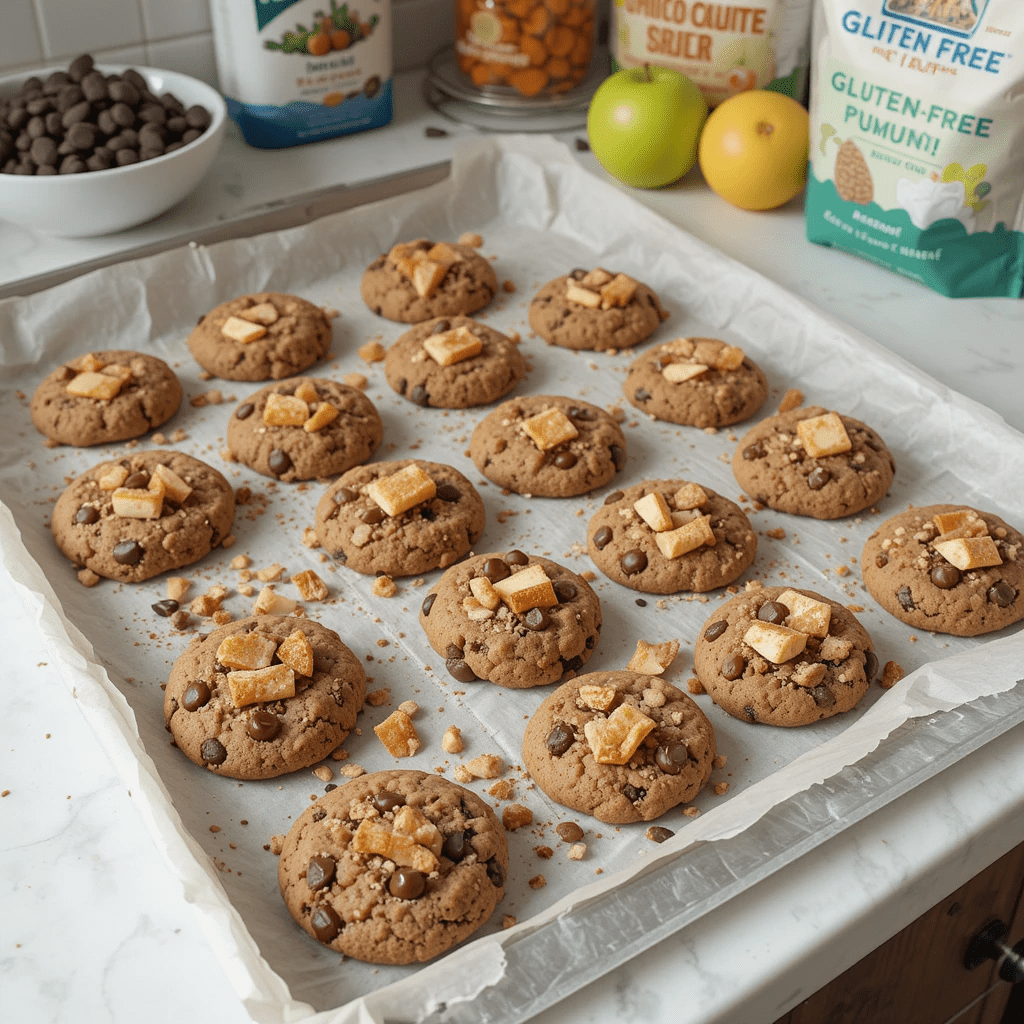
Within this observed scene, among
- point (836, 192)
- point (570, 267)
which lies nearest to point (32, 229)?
point (570, 267)

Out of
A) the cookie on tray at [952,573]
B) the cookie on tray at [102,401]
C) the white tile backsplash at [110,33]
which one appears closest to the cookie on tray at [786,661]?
the cookie on tray at [952,573]

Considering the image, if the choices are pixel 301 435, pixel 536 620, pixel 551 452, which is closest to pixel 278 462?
pixel 301 435

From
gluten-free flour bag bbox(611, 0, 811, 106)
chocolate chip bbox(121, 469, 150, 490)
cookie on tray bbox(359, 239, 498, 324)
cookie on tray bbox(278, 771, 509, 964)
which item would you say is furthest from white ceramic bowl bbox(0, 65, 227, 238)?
cookie on tray bbox(278, 771, 509, 964)

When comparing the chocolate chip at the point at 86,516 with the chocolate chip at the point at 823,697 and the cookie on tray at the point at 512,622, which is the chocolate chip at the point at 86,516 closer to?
the cookie on tray at the point at 512,622

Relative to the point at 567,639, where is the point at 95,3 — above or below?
above

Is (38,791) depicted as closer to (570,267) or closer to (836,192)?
(570,267)

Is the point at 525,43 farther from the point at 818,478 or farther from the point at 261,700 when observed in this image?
the point at 261,700
